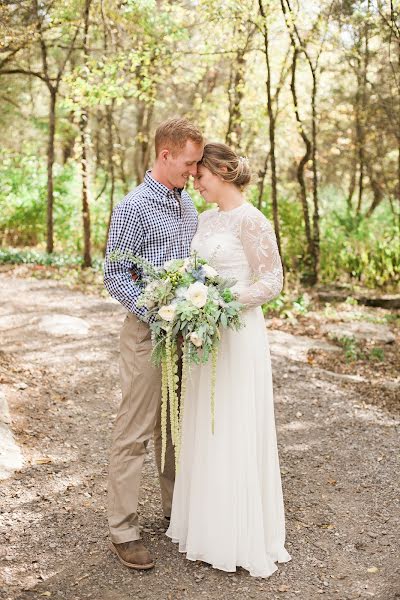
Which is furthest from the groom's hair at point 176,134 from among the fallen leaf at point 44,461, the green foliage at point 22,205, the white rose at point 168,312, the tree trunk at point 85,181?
the green foliage at point 22,205

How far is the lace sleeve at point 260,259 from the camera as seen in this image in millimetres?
3242

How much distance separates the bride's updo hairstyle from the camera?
3.35 meters

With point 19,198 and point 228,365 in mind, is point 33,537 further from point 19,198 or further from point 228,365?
point 19,198

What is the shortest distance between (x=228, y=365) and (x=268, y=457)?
56 cm

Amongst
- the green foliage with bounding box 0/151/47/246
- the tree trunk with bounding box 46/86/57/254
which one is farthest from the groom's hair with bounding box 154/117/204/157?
the green foliage with bounding box 0/151/47/246

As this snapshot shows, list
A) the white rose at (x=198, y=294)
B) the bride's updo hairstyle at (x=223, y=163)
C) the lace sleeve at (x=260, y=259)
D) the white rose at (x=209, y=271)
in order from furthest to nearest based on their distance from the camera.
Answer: the bride's updo hairstyle at (x=223, y=163), the lace sleeve at (x=260, y=259), the white rose at (x=209, y=271), the white rose at (x=198, y=294)

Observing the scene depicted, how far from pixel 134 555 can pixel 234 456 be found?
0.75m

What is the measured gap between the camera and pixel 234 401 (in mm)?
3340

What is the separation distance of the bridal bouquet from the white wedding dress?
182 millimetres

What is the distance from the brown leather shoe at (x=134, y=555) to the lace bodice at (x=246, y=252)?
1.41 m

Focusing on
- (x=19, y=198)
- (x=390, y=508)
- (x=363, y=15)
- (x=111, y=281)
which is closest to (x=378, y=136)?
(x=363, y=15)

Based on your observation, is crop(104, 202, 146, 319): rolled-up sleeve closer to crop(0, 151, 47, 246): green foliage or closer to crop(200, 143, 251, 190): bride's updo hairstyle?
crop(200, 143, 251, 190): bride's updo hairstyle

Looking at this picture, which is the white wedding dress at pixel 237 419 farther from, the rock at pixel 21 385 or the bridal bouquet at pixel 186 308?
the rock at pixel 21 385

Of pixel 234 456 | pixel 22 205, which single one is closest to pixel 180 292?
pixel 234 456
